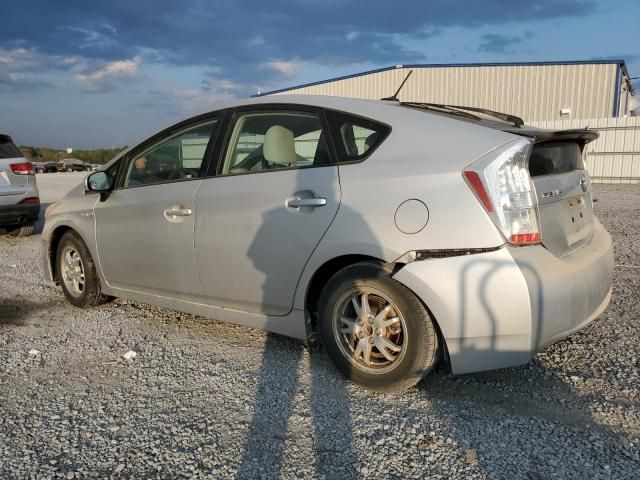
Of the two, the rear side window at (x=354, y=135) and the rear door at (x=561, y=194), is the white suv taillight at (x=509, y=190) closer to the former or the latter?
the rear door at (x=561, y=194)

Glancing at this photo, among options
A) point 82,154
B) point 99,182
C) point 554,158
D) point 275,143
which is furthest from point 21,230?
point 82,154

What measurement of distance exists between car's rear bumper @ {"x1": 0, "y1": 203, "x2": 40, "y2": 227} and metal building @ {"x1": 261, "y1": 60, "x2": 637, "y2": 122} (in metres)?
19.3

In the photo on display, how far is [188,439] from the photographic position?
2.78 m

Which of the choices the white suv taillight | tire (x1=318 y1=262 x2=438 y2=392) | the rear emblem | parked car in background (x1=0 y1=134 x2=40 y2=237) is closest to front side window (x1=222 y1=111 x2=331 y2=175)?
tire (x1=318 y1=262 x2=438 y2=392)

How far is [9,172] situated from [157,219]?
19.0ft

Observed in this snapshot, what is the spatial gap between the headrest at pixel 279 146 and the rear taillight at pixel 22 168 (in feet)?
21.7

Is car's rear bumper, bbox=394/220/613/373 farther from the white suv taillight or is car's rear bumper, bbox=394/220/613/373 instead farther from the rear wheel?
the rear wheel

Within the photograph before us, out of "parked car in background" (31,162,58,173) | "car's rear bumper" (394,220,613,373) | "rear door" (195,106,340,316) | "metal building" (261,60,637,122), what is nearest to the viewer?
"car's rear bumper" (394,220,613,373)

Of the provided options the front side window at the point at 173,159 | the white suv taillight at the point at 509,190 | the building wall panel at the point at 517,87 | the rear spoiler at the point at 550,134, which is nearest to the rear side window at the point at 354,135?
the white suv taillight at the point at 509,190

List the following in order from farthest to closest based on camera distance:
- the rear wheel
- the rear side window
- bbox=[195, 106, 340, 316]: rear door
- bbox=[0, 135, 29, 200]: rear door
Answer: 1. the rear wheel
2. bbox=[0, 135, 29, 200]: rear door
3. bbox=[195, 106, 340, 316]: rear door
4. the rear side window

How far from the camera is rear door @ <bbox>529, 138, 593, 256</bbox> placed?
295 cm

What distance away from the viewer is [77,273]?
505cm

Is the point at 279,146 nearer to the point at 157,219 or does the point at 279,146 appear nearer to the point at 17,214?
the point at 157,219

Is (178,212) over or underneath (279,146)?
underneath
